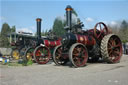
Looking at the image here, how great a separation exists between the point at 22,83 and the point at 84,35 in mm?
4754

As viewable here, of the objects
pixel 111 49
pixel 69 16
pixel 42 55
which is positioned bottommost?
pixel 42 55

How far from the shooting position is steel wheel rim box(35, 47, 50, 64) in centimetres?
984

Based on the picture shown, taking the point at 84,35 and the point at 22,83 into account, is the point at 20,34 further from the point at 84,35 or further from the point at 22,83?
the point at 22,83

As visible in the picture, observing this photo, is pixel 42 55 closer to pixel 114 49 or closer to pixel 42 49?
pixel 42 49

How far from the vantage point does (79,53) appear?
7.05 meters

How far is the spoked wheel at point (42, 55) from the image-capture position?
385 inches

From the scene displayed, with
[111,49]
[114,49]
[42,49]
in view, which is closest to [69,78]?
[111,49]

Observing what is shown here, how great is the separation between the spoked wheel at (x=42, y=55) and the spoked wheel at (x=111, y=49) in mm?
3790

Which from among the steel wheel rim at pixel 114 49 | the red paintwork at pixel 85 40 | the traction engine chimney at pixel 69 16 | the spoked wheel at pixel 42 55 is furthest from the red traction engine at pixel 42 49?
the steel wheel rim at pixel 114 49

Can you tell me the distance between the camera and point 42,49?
10148 millimetres

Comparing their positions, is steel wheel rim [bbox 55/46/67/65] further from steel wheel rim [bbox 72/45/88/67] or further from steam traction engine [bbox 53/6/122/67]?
steel wheel rim [bbox 72/45/88/67]

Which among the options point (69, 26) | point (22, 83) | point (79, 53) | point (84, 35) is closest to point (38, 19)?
point (69, 26)

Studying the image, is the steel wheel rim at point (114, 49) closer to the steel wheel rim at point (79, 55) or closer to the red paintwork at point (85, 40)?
the red paintwork at point (85, 40)

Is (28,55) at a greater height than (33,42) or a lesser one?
lesser
